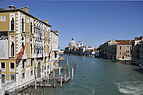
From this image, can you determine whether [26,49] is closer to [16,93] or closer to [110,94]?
[16,93]

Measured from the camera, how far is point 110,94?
19.7 meters

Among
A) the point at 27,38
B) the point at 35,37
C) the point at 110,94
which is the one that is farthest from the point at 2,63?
the point at 110,94

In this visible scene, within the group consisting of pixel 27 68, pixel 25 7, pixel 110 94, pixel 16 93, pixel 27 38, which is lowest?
pixel 110 94

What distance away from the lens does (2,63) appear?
1872 cm

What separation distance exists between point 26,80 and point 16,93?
12.1 feet

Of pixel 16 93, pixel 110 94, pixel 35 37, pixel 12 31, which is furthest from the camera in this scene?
pixel 35 37

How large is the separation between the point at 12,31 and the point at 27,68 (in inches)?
220

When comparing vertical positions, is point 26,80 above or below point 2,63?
below

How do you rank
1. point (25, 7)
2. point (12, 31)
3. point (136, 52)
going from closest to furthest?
point (12, 31)
point (25, 7)
point (136, 52)

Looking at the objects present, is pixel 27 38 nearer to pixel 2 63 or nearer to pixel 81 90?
pixel 2 63

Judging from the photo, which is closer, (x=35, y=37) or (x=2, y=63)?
(x=2, y=63)

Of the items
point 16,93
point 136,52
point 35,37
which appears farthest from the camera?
point 136,52

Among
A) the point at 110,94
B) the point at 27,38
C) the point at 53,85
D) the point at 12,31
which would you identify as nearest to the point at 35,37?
the point at 27,38

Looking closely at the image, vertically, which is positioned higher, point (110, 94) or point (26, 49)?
point (26, 49)
